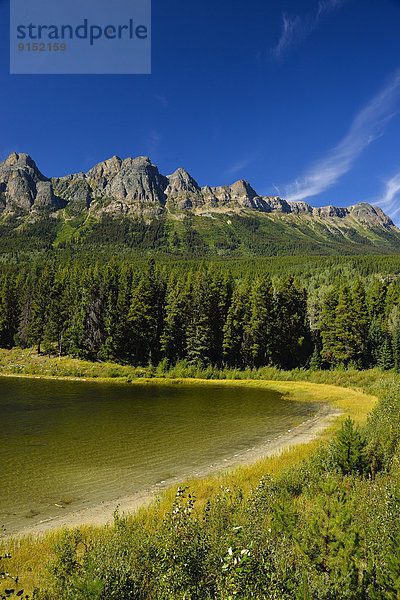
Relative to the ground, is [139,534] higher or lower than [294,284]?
lower

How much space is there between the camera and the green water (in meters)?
12.1

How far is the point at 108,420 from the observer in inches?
953

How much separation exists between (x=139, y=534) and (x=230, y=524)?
2.11m

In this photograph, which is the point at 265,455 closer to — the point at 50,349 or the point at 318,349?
the point at 318,349

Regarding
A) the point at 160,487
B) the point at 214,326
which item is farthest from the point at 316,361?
the point at 160,487

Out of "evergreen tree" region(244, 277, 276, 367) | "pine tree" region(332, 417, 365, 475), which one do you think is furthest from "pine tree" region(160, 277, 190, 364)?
"pine tree" region(332, 417, 365, 475)

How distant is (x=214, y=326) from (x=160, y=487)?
52.1m

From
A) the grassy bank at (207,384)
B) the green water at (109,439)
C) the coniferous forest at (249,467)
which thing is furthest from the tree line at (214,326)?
the green water at (109,439)

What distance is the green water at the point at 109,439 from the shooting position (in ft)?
39.8

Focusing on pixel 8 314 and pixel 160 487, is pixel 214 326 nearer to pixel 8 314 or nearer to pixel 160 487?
pixel 160 487

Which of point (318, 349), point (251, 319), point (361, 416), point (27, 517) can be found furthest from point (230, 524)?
point (318, 349)

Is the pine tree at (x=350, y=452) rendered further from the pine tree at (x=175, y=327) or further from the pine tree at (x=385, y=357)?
the pine tree at (x=385, y=357)

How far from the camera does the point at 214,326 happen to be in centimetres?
6438

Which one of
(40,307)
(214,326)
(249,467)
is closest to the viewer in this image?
(249,467)
